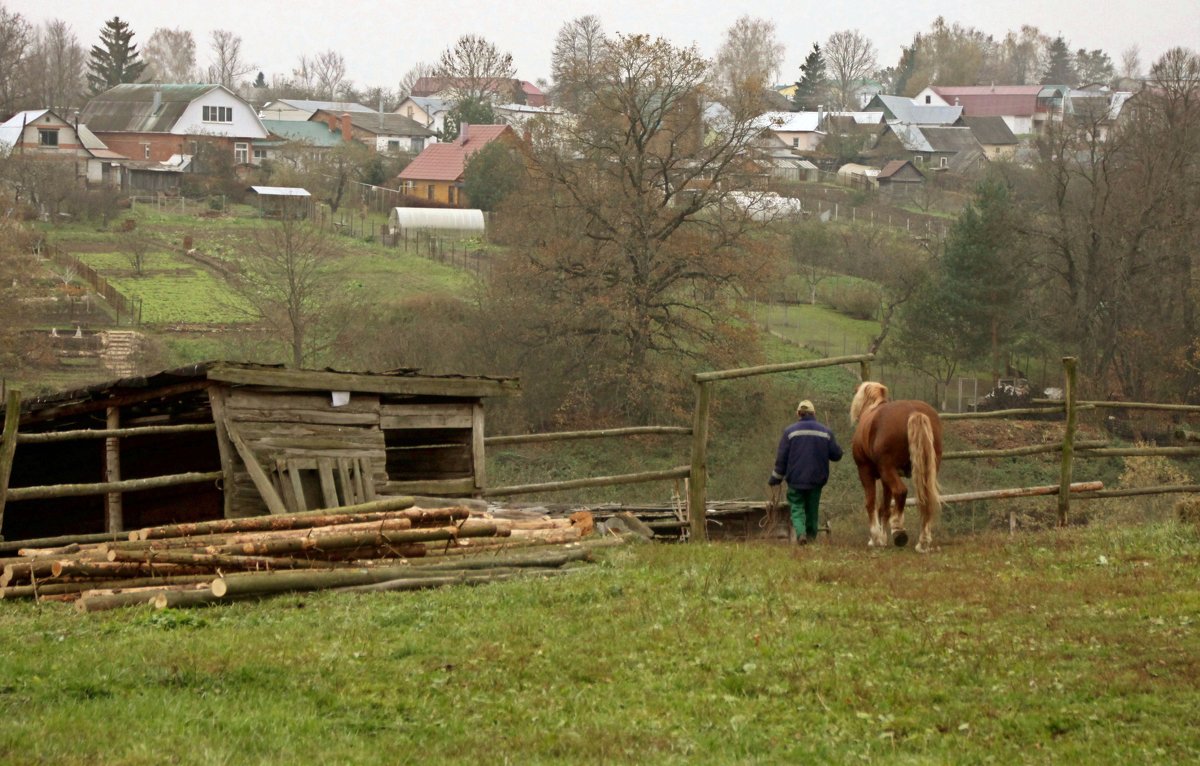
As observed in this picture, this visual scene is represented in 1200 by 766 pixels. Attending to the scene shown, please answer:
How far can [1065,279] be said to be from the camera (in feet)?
167

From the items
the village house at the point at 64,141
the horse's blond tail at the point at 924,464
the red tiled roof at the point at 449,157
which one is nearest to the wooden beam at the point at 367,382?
the horse's blond tail at the point at 924,464

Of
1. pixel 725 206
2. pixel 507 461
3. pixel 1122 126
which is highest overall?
pixel 1122 126

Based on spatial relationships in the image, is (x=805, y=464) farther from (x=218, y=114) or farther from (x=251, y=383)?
(x=218, y=114)

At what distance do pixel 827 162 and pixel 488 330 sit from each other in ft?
225

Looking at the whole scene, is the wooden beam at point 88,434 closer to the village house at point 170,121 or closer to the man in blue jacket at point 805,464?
the man in blue jacket at point 805,464

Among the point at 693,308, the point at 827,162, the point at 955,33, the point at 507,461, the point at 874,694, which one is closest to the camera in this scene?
the point at 874,694

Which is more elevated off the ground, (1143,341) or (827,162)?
(827,162)

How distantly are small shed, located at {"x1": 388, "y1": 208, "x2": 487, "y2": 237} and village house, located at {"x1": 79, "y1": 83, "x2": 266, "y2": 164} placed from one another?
22.1 meters

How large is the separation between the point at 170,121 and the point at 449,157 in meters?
21.5

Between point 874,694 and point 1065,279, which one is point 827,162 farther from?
point 874,694

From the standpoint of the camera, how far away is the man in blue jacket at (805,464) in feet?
46.9

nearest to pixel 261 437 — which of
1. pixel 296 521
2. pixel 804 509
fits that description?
pixel 296 521

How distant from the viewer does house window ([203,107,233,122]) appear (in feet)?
308

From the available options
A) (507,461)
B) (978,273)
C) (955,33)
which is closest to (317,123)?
(978,273)
